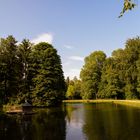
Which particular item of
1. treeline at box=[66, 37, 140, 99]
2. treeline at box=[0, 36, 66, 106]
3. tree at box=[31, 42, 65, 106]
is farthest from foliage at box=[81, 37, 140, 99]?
treeline at box=[0, 36, 66, 106]

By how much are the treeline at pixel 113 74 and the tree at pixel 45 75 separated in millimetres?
22561

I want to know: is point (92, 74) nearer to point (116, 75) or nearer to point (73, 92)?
point (116, 75)

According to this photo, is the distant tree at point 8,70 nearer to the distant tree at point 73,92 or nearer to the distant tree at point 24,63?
the distant tree at point 24,63

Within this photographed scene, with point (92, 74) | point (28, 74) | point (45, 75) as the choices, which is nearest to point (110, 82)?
point (92, 74)

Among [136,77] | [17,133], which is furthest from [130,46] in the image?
[17,133]

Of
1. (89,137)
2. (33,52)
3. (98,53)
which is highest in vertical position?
(98,53)

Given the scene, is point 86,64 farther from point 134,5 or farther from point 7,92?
point 134,5

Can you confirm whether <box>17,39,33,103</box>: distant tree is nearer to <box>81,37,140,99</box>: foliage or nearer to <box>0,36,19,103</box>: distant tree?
<box>0,36,19,103</box>: distant tree

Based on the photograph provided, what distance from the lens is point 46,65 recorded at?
68.0m

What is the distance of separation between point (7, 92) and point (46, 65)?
11.8 m

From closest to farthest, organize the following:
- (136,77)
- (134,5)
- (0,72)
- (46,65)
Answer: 1. (134,5)
2. (0,72)
3. (46,65)
4. (136,77)

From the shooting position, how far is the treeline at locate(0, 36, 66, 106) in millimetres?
64000

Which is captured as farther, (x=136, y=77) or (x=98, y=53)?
(x=98, y=53)

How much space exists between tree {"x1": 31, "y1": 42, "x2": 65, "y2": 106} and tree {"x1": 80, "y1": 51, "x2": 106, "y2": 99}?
3854cm
